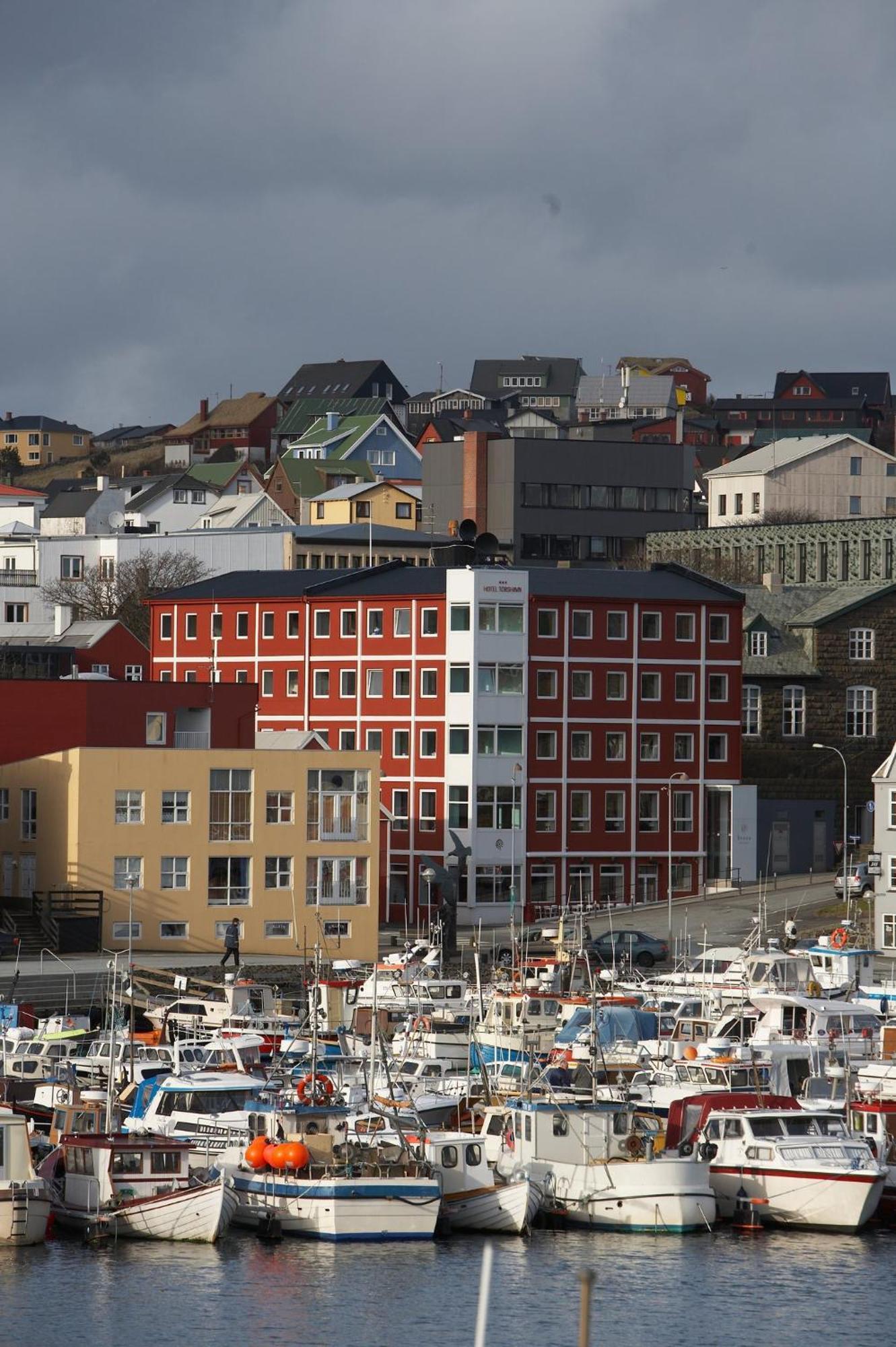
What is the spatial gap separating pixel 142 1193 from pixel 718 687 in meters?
53.6

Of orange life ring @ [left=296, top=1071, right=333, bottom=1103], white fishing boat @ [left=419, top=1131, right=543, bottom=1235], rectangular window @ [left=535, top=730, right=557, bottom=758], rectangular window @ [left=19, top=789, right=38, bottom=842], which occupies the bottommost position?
white fishing boat @ [left=419, top=1131, right=543, bottom=1235]

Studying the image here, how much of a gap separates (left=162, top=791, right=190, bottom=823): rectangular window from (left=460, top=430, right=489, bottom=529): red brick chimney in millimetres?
77130

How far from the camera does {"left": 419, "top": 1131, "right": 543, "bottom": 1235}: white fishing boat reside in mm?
45125

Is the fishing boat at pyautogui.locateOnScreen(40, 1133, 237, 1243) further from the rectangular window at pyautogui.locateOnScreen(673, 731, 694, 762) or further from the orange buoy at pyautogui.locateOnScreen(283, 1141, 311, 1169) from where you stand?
the rectangular window at pyautogui.locateOnScreen(673, 731, 694, 762)

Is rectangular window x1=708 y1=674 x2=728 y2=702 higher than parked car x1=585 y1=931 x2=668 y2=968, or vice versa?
rectangular window x1=708 y1=674 x2=728 y2=702

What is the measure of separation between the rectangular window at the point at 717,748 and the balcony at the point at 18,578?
5863 cm

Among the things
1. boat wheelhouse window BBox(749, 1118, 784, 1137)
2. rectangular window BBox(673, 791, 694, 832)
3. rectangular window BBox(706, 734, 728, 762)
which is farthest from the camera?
rectangular window BBox(706, 734, 728, 762)

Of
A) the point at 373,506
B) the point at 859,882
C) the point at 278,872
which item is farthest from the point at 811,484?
the point at 278,872

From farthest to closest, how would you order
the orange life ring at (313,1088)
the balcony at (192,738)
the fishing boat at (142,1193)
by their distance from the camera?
the balcony at (192,738), the orange life ring at (313,1088), the fishing boat at (142,1193)

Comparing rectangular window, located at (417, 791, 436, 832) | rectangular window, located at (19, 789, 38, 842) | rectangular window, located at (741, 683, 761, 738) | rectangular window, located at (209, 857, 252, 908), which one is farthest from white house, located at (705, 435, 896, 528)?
rectangular window, located at (19, 789, 38, 842)

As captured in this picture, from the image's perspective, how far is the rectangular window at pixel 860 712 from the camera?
101 m

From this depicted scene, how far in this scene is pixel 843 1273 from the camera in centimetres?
4316

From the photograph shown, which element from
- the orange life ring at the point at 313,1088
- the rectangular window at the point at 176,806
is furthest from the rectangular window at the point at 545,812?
the orange life ring at the point at 313,1088

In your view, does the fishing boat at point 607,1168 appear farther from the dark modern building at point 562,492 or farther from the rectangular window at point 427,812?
the dark modern building at point 562,492
